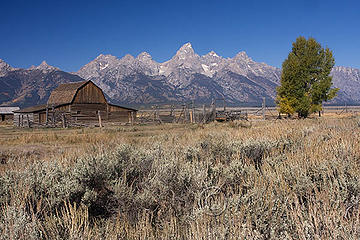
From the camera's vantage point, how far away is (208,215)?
3.12 metres

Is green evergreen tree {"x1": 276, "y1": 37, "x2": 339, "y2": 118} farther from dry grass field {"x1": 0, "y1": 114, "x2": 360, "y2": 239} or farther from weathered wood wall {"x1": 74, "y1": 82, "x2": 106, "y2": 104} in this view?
weathered wood wall {"x1": 74, "y1": 82, "x2": 106, "y2": 104}

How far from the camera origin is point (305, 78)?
97.8ft

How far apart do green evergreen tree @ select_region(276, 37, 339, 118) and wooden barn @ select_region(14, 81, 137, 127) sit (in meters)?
20.9

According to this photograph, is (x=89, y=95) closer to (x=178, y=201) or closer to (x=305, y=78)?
(x=305, y=78)

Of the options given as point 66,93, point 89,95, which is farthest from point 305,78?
point 66,93

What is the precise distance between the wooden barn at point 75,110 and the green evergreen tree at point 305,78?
2092cm

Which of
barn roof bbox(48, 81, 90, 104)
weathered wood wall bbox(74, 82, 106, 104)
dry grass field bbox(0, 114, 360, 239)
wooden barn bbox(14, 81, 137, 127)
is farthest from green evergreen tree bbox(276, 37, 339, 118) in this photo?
barn roof bbox(48, 81, 90, 104)

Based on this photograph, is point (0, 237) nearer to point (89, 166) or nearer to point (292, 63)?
point (89, 166)

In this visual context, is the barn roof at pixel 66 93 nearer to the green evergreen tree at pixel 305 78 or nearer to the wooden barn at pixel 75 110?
the wooden barn at pixel 75 110

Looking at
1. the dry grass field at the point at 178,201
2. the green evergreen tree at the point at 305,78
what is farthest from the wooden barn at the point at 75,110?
the dry grass field at the point at 178,201

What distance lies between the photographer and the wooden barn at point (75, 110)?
136 ft

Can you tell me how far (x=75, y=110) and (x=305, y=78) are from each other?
105 feet

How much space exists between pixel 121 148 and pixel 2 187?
7.14ft

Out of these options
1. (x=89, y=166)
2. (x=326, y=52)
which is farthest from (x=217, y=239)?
(x=326, y=52)
